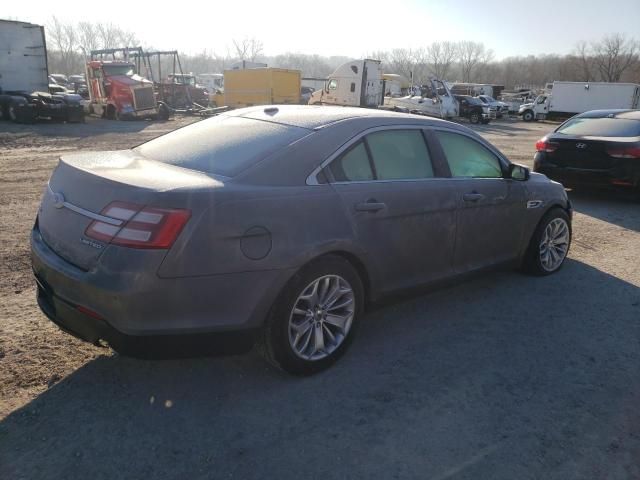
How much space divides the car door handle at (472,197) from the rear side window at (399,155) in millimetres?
361

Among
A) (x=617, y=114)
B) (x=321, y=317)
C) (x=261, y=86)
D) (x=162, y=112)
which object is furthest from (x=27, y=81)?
(x=321, y=317)

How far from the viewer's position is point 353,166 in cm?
333

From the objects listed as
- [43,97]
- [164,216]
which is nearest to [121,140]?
[43,97]

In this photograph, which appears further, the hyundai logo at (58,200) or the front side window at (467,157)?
the front side window at (467,157)

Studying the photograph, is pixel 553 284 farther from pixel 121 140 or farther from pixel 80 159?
pixel 121 140

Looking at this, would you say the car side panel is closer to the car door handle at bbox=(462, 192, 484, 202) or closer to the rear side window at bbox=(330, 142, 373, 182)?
the rear side window at bbox=(330, 142, 373, 182)

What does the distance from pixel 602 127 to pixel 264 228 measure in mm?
8384

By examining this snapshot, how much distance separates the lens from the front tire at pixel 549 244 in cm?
488

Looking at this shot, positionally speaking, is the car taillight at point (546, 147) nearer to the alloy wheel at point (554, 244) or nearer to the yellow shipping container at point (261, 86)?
the alloy wheel at point (554, 244)

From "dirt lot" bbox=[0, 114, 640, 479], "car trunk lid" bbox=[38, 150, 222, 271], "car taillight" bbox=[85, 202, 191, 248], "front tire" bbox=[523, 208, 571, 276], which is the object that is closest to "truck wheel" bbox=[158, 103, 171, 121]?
"dirt lot" bbox=[0, 114, 640, 479]

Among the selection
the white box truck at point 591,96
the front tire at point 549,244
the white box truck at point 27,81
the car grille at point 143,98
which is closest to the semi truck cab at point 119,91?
the car grille at point 143,98

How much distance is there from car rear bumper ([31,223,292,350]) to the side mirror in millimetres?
2617

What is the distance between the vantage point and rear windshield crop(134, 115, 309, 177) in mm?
3064

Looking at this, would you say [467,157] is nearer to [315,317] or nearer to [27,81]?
[315,317]
